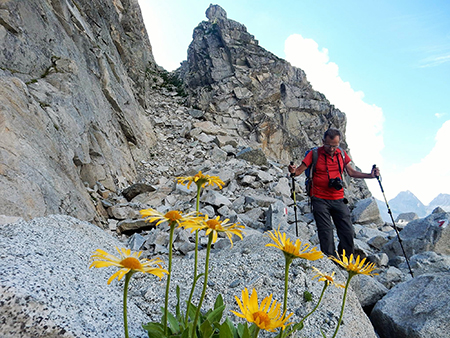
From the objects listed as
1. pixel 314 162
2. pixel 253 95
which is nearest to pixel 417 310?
pixel 314 162

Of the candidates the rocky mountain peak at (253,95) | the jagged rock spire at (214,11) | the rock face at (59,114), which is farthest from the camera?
the jagged rock spire at (214,11)

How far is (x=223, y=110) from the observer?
24.5m

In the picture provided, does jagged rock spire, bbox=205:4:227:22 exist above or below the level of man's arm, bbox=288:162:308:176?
above

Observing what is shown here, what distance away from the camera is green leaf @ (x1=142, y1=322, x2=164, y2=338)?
54.8 inches

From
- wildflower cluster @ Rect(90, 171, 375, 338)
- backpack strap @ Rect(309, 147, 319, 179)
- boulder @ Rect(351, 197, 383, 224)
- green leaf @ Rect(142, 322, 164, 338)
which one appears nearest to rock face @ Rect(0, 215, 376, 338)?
green leaf @ Rect(142, 322, 164, 338)

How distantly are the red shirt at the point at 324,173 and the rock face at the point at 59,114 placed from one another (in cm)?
496

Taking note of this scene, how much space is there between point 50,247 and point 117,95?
1238 centimetres

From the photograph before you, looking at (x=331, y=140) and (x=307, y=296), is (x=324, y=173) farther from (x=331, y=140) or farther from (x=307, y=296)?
(x=307, y=296)

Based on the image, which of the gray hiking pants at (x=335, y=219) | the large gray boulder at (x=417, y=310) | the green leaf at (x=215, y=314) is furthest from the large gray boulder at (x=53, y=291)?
the gray hiking pants at (x=335, y=219)

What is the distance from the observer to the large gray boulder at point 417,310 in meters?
2.73

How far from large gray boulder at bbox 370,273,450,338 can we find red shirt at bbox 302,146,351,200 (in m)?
1.96

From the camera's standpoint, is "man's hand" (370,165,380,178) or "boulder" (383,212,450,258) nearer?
"man's hand" (370,165,380,178)

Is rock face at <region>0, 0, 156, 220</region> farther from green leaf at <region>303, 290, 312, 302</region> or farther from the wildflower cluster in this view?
green leaf at <region>303, 290, 312, 302</region>

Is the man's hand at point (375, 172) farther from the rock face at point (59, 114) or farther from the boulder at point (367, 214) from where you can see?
the rock face at point (59, 114)
